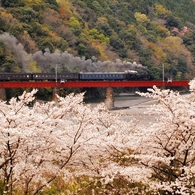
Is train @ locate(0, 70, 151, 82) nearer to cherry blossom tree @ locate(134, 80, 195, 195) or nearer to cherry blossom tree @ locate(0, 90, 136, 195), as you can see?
cherry blossom tree @ locate(0, 90, 136, 195)

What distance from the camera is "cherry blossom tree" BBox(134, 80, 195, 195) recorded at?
427 inches

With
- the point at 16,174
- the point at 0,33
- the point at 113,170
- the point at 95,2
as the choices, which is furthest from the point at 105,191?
the point at 95,2

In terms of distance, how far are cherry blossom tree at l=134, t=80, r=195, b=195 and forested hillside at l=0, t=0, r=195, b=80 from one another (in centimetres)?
4400

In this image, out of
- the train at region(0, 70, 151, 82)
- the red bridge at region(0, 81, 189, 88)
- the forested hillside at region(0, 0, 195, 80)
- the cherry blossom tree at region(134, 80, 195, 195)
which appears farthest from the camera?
the forested hillside at region(0, 0, 195, 80)

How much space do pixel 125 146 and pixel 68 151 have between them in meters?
1.35

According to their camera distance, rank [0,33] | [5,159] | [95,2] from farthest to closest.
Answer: [95,2], [0,33], [5,159]

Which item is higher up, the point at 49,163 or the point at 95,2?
the point at 95,2

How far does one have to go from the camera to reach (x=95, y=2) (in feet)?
325

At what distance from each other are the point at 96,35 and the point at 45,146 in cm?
7392

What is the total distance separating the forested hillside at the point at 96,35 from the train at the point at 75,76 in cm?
399

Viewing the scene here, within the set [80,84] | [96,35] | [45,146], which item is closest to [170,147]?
[45,146]

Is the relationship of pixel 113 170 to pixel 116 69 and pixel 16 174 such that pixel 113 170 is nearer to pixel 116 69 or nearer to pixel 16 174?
pixel 16 174

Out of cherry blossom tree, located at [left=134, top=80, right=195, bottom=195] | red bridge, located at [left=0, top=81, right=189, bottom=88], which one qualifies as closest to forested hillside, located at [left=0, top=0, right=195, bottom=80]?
red bridge, located at [left=0, top=81, right=189, bottom=88]

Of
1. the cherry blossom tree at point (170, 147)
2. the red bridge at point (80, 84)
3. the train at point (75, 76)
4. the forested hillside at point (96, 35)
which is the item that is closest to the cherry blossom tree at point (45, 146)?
the cherry blossom tree at point (170, 147)
